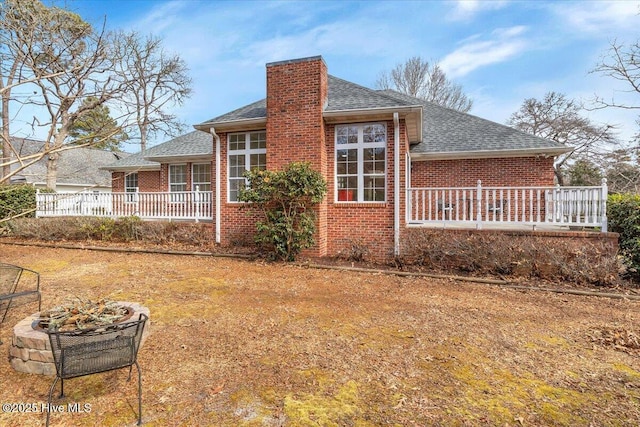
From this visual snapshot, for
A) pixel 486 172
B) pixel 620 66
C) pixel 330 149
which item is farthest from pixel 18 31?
pixel 620 66

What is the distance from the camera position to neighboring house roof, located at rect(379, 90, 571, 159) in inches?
431

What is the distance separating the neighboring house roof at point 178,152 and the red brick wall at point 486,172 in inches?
337

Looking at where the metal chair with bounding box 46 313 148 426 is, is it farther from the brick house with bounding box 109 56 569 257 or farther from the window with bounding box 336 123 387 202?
the window with bounding box 336 123 387 202

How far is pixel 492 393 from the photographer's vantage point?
9.87 ft

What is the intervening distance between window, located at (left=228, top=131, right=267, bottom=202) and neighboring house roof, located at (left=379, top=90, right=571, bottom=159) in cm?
548

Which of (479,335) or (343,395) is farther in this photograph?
(479,335)

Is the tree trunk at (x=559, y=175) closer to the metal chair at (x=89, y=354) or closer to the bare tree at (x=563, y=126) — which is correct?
the bare tree at (x=563, y=126)

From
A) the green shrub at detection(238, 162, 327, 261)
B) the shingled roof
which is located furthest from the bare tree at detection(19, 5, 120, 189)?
the shingled roof

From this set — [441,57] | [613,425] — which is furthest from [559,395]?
[441,57]

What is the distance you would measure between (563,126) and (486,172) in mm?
16451

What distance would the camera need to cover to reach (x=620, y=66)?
11.8 meters

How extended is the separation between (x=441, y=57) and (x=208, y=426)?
31740 millimetres

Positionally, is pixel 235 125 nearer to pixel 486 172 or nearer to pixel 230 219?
pixel 230 219

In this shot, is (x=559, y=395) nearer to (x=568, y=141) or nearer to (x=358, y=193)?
(x=358, y=193)
